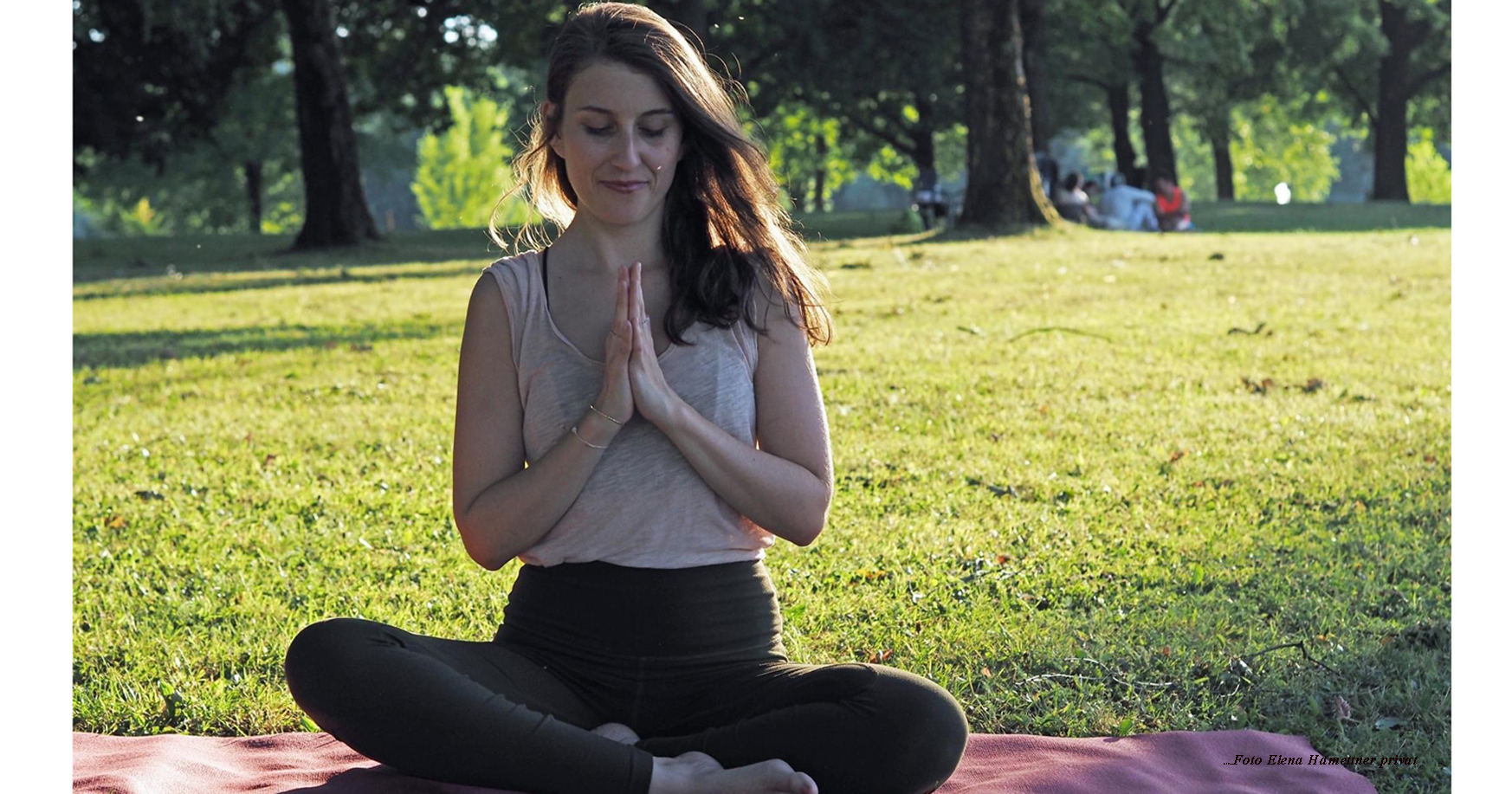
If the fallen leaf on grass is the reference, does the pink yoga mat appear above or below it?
below

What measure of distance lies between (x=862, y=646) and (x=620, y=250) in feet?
5.60

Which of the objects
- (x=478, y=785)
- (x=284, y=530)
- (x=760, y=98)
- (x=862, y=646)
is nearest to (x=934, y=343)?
(x=284, y=530)

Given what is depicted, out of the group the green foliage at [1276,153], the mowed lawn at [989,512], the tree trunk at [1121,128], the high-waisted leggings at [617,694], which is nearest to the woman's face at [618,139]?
the high-waisted leggings at [617,694]

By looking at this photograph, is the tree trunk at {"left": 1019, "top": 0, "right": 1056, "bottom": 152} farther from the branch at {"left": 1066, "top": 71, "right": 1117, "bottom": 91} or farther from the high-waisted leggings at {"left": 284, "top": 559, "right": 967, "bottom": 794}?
the high-waisted leggings at {"left": 284, "top": 559, "right": 967, "bottom": 794}

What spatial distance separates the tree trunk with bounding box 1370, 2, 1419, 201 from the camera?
3897cm

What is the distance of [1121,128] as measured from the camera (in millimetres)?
40844

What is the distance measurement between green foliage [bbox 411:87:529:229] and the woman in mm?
63643

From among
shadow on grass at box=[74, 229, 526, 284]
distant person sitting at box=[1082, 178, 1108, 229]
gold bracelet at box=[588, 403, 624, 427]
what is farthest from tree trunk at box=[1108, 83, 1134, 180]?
gold bracelet at box=[588, 403, 624, 427]

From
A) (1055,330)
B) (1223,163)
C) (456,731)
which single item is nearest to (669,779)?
(456,731)

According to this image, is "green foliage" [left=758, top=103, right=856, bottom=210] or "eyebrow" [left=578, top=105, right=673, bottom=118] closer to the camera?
"eyebrow" [left=578, top=105, right=673, bottom=118]

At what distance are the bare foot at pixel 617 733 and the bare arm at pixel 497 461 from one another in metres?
0.42

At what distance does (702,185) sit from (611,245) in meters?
0.25

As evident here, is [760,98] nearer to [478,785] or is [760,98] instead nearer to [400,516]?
[400,516]

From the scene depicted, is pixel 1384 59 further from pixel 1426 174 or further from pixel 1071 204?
pixel 1426 174
